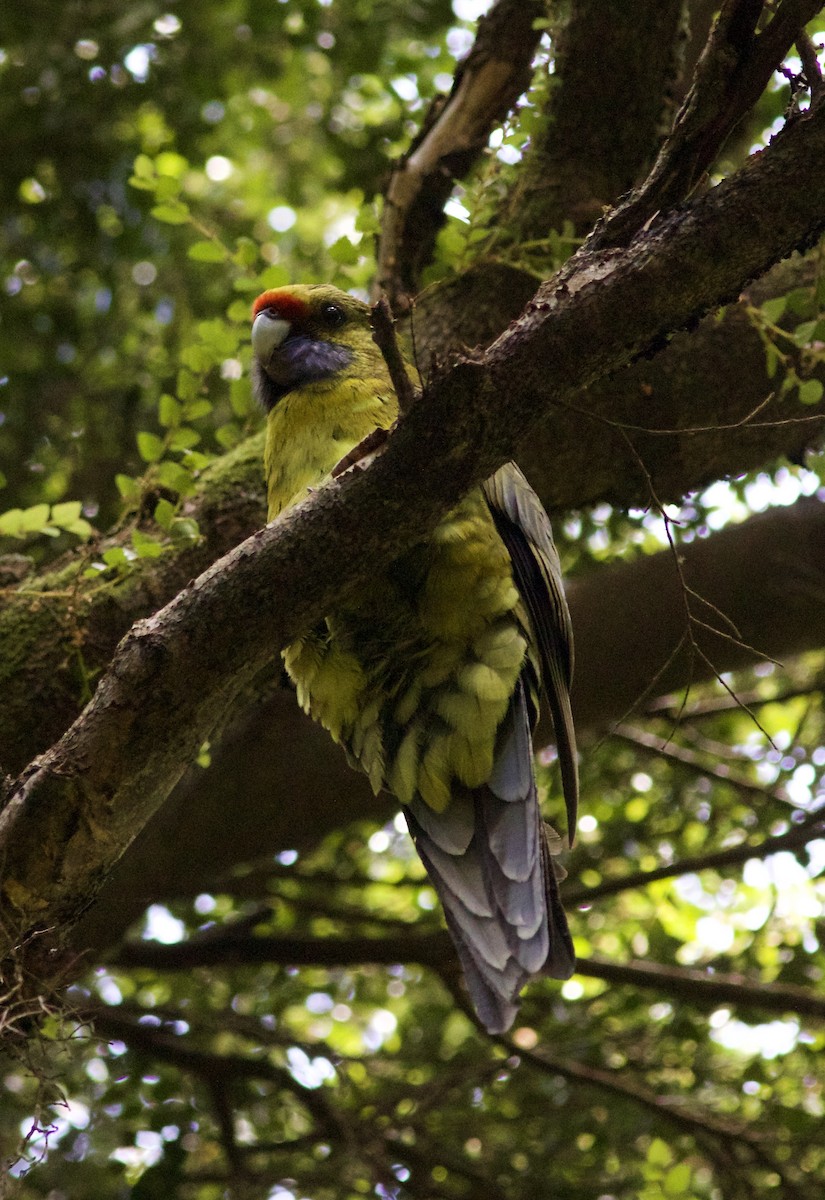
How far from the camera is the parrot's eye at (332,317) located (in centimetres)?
288

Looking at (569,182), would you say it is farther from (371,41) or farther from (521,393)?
(521,393)

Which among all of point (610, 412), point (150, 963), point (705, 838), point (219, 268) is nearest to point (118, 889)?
point (150, 963)

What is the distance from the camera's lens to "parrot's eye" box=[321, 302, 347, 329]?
113 inches

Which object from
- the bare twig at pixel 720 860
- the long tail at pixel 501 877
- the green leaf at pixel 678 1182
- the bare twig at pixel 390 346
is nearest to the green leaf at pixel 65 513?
the long tail at pixel 501 877

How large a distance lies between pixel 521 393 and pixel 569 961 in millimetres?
947

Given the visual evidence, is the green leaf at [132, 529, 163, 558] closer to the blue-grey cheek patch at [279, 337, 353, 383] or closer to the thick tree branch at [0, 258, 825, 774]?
the thick tree branch at [0, 258, 825, 774]

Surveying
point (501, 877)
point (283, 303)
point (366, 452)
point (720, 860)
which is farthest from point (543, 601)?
point (720, 860)

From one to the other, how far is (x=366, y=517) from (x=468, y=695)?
608 mm

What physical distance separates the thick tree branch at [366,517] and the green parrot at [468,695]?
38cm

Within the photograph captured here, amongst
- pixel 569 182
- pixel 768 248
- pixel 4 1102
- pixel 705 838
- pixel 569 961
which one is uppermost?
pixel 569 182

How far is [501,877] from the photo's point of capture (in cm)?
202

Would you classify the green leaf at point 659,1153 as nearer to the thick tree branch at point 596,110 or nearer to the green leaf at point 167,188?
the thick tree branch at point 596,110

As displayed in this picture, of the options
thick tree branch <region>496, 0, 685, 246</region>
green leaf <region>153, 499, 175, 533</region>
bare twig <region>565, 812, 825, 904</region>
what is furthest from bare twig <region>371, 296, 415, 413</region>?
bare twig <region>565, 812, 825, 904</region>

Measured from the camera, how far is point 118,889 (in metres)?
2.77
